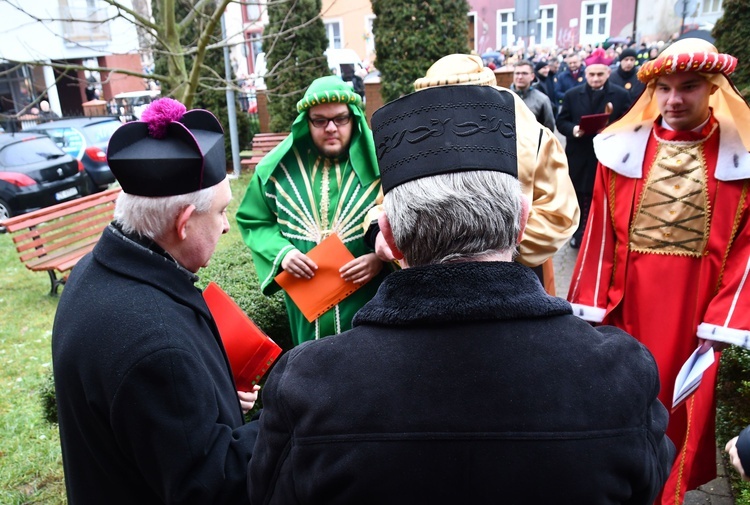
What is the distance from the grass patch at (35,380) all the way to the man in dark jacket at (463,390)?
2627 mm

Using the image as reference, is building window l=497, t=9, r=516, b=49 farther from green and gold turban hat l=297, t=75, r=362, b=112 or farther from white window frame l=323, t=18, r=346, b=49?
green and gold turban hat l=297, t=75, r=362, b=112

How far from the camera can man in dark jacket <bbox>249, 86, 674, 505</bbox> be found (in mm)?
1067

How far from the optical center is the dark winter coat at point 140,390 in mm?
1490

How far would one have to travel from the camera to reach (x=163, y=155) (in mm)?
1663

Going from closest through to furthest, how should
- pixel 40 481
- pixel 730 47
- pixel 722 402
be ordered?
1. pixel 722 402
2. pixel 40 481
3. pixel 730 47

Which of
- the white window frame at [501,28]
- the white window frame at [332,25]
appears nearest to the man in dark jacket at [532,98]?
the white window frame at [332,25]

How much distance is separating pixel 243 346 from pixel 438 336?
1263mm

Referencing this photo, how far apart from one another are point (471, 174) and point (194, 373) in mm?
862

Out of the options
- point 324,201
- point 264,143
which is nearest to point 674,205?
point 324,201

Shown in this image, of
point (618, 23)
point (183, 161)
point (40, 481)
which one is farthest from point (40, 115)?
point (618, 23)

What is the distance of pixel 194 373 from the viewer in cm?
153

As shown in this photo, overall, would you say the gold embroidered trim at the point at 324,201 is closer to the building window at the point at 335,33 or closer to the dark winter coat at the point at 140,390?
the dark winter coat at the point at 140,390

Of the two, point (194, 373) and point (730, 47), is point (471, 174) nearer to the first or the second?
point (194, 373)

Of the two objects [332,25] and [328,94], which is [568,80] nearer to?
[328,94]
